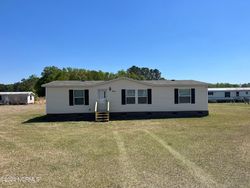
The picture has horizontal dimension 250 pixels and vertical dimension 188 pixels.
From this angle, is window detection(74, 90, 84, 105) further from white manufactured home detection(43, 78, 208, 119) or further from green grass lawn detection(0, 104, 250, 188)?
green grass lawn detection(0, 104, 250, 188)

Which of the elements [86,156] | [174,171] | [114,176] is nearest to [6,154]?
[86,156]

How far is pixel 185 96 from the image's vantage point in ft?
78.5

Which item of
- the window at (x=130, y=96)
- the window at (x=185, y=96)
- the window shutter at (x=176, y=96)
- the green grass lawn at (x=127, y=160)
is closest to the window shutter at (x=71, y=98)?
the window at (x=130, y=96)

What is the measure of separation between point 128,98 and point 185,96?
462 centimetres

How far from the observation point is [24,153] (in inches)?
387

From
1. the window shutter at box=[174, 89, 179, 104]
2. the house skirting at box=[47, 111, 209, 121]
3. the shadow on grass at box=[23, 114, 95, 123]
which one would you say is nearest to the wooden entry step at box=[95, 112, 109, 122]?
the shadow on grass at box=[23, 114, 95, 123]

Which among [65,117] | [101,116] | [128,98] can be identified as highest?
[128,98]

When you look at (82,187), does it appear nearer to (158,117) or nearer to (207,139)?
(207,139)

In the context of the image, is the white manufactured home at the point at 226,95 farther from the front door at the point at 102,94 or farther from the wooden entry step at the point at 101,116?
the wooden entry step at the point at 101,116

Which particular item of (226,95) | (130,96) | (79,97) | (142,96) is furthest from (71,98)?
(226,95)

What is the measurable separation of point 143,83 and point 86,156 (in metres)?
14.7

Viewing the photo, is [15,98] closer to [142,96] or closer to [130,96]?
[130,96]

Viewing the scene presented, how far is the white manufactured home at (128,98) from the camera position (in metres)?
22.9

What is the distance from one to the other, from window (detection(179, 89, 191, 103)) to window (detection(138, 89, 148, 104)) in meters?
2.78
